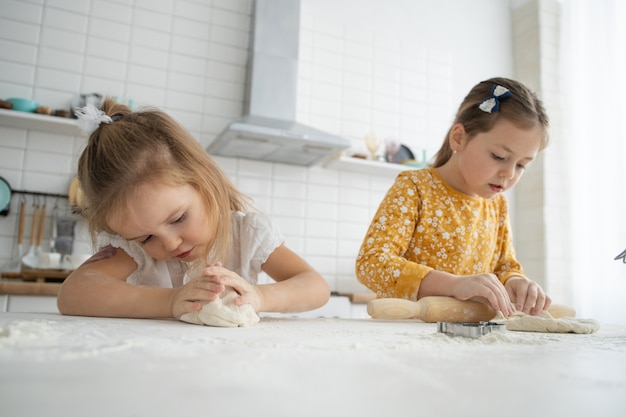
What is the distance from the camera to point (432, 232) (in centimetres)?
111

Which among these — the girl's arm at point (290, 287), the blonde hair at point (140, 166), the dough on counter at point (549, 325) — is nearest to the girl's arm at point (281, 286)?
the girl's arm at point (290, 287)

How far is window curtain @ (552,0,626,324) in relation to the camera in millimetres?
2461

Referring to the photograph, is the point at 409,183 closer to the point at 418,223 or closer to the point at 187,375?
the point at 418,223

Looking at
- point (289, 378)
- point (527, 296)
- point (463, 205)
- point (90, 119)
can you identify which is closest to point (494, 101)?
point (463, 205)

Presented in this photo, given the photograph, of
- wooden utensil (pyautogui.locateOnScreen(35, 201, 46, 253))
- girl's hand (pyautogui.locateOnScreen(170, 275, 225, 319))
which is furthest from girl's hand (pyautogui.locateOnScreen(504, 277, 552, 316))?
wooden utensil (pyautogui.locateOnScreen(35, 201, 46, 253))

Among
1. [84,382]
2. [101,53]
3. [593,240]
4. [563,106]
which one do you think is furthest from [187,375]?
[563,106]

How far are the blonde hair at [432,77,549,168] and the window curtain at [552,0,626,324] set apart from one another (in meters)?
1.72

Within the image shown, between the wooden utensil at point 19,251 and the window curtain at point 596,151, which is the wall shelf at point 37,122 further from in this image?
the window curtain at point 596,151

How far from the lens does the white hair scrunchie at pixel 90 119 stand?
0.88 meters

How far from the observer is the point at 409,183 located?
1.13 m

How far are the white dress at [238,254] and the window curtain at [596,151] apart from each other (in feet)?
6.97

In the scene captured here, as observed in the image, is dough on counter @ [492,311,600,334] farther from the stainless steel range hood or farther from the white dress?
the stainless steel range hood

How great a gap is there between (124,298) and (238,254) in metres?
0.33

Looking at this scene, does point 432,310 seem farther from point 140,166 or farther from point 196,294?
point 140,166
